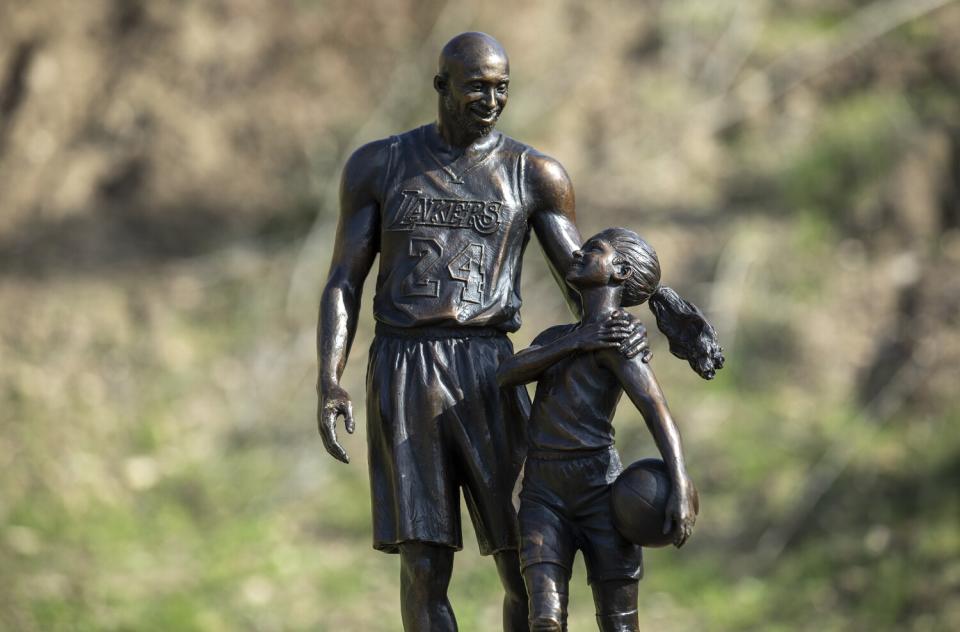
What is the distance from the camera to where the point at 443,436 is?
17.7 ft

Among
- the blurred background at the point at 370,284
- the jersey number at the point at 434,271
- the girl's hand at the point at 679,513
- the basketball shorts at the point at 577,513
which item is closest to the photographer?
the girl's hand at the point at 679,513

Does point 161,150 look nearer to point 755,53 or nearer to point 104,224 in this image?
point 104,224

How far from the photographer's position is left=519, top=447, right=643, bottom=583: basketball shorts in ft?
16.7

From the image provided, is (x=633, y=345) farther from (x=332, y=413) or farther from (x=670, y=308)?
(x=332, y=413)

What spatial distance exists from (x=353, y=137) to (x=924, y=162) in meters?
4.75

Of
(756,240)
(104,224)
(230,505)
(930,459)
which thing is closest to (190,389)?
(230,505)

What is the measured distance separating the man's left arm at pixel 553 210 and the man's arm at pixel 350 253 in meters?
0.55

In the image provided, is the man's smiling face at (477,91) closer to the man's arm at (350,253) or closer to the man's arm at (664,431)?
the man's arm at (350,253)

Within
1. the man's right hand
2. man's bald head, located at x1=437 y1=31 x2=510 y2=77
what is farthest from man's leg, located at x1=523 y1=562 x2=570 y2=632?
man's bald head, located at x1=437 y1=31 x2=510 y2=77

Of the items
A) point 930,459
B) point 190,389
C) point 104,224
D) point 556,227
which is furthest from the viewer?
point 104,224

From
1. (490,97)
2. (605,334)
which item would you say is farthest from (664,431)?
(490,97)

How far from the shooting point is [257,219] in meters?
13.3

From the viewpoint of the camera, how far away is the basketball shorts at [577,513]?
508cm

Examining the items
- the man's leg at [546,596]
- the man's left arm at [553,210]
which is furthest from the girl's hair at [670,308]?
the man's leg at [546,596]
